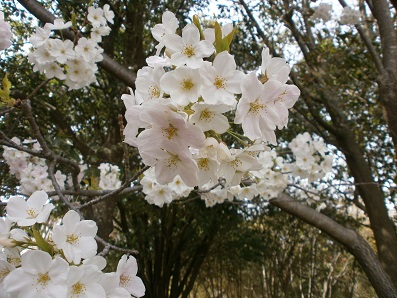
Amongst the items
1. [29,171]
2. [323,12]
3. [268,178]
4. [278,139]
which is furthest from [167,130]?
[278,139]

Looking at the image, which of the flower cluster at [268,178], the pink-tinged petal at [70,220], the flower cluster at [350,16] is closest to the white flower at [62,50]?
Answer: the flower cluster at [268,178]

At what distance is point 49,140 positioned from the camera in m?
2.36

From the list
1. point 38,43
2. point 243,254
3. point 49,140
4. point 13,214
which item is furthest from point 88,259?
point 243,254

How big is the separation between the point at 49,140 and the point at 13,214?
1.53m

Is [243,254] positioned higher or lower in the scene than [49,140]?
higher

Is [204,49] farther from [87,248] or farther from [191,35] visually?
[87,248]

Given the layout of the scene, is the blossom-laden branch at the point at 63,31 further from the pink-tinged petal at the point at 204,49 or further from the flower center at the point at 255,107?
the flower center at the point at 255,107

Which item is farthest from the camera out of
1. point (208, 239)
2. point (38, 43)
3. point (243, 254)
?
point (208, 239)

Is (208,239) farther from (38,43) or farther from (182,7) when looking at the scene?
(38,43)

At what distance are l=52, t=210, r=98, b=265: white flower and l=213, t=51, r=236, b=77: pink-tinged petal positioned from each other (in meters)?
0.48

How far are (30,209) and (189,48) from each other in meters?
0.58

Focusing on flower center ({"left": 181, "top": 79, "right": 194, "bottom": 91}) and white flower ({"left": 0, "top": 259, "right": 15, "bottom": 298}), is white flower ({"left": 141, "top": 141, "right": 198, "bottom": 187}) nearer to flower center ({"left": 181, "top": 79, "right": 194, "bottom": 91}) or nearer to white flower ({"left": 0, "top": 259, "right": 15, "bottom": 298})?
flower center ({"left": 181, "top": 79, "right": 194, "bottom": 91})

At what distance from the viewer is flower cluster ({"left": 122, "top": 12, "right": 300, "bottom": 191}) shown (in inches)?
26.6

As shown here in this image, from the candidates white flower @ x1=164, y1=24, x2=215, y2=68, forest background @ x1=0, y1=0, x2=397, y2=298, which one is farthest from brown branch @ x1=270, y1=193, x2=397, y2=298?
white flower @ x1=164, y1=24, x2=215, y2=68
